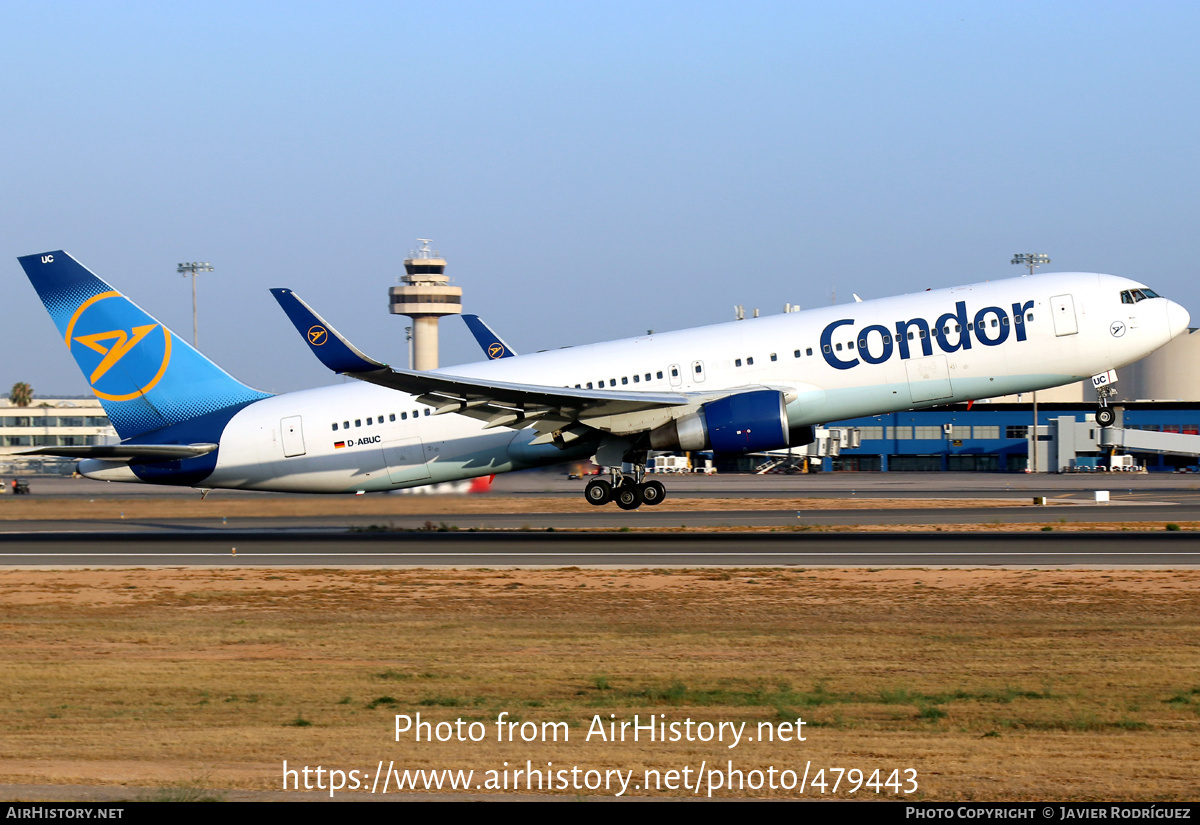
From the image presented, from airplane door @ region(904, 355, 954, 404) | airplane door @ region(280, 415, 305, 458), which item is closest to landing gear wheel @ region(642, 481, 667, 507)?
airplane door @ region(904, 355, 954, 404)

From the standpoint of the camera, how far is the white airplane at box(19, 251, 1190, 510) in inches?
1234

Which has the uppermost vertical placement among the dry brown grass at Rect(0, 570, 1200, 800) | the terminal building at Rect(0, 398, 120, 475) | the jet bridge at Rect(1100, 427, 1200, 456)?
the terminal building at Rect(0, 398, 120, 475)

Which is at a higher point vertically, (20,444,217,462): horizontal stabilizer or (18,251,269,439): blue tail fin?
(18,251,269,439): blue tail fin

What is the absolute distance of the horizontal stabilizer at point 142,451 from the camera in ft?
108

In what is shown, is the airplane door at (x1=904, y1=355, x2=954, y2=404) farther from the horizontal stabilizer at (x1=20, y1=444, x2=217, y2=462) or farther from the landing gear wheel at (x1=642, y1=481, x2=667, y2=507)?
the horizontal stabilizer at (x1=20, y1=444, x2=217, y2=462)

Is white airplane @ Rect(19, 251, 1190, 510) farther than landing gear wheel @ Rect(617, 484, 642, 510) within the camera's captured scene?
No

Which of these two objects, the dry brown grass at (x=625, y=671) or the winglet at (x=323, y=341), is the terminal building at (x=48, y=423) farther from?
the dry brown grass at (x=625, y=671)

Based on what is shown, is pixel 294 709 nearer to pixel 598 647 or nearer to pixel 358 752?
pixel 358 752

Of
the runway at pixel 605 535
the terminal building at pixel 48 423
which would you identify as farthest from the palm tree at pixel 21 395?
the runway at pixel 605 535

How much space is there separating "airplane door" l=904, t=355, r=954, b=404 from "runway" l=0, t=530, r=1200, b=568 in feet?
12.5

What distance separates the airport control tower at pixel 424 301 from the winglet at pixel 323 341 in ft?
375

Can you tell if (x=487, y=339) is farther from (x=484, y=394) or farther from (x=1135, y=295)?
(x=1135, y=295)

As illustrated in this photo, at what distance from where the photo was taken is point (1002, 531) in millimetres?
33875

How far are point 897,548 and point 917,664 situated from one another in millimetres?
13579
